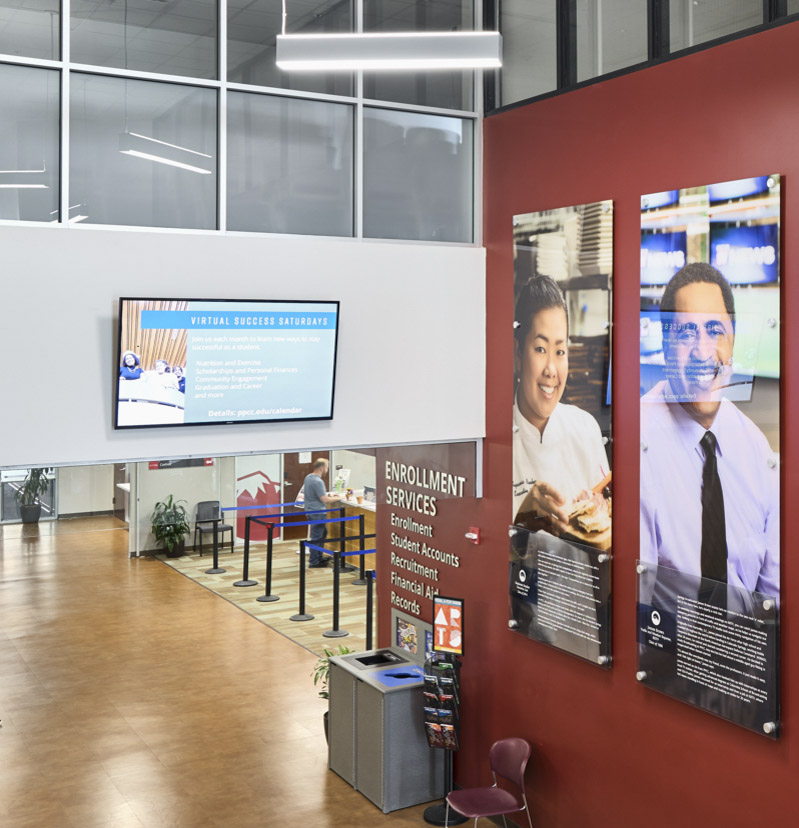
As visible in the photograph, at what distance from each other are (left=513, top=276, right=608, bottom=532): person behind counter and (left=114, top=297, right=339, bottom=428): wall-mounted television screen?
1.27 meters

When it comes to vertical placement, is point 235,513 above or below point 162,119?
below

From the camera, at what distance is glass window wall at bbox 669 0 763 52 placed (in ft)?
16.2

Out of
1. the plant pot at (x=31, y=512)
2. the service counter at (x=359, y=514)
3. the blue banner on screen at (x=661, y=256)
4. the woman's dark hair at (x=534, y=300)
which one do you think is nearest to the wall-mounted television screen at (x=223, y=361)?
the woman's dark hair at (x=534, y=300)

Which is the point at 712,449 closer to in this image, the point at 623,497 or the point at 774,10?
the point at 623,497

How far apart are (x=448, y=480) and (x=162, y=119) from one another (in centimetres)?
315

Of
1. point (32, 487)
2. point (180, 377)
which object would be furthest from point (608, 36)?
point (32, 487)

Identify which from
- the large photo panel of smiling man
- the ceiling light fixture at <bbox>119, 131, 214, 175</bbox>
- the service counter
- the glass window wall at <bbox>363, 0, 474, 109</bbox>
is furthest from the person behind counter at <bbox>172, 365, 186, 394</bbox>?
the service counter

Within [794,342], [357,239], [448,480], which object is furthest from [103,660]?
[794,342]

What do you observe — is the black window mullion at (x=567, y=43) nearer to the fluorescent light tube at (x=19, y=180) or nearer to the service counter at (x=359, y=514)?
the fluorescent light tube at (x=19, y=180)

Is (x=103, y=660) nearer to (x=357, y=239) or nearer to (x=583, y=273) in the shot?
(x=357, y=239)

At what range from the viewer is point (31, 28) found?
5.69m

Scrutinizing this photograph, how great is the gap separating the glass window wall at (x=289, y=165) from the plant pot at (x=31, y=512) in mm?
10530

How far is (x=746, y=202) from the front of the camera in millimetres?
4828

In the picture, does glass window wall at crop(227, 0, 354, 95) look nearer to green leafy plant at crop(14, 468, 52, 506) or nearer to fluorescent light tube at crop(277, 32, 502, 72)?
fluorescent light tube at crop(277, 32, 502, 72)
